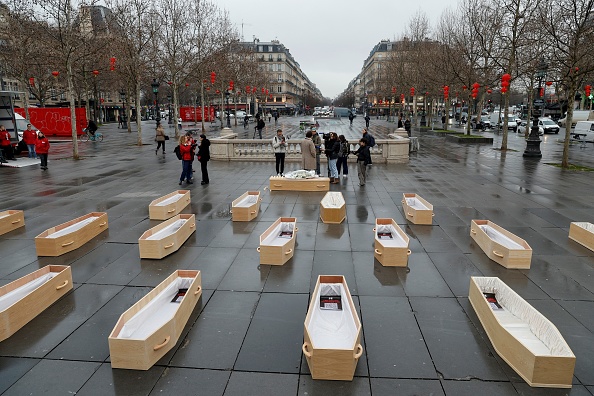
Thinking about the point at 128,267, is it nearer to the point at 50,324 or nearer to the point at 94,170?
the point at 50,324

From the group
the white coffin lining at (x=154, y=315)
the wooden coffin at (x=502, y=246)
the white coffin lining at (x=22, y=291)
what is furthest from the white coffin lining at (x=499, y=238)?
the white coffin lining at (x=22, y=291)

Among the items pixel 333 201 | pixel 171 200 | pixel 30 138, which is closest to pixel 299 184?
pixel 333 201

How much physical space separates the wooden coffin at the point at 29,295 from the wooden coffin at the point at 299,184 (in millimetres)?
7921

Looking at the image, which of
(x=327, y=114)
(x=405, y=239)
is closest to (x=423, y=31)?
(x=327, y=114)

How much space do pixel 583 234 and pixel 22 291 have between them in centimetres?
980

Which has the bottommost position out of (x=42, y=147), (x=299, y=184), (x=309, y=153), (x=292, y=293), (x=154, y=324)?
(x=292, y=293)

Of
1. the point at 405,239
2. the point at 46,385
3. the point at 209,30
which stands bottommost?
the point at 46,385

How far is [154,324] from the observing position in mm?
4785

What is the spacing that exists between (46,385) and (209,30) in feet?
140

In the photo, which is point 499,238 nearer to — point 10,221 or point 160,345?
point 160,345

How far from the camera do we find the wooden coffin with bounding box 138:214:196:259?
723cm

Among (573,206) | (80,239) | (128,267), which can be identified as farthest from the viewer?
(573,206)

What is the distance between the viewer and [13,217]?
910 centimetres

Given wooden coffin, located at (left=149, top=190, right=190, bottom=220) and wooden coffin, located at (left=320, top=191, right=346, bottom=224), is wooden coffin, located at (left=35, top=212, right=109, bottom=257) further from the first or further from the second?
wooden coffin, located at (left=320, top=191, right=346, bottom=224)
